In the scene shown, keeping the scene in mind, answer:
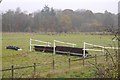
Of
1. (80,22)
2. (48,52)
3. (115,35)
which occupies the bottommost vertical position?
(48,52)

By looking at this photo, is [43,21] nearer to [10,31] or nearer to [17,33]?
[17,33]

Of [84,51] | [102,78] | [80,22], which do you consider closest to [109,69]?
[102,78]

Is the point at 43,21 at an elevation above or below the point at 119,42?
above

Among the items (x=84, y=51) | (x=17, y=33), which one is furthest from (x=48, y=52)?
(x=17, y=33)

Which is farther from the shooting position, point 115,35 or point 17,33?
point 17,33

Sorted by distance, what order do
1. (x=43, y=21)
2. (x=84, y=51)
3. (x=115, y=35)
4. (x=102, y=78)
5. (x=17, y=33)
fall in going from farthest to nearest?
(x=43, y=21) < (x=17, y=33) < (x=84, y=51) < (x=102, y=78) < (x=115, y=35)

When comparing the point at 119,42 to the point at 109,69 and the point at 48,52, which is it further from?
the point at 48,52

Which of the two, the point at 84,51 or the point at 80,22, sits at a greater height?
the point at 80,22

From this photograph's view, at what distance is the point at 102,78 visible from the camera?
5.59m

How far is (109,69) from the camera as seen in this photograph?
19.1 feet

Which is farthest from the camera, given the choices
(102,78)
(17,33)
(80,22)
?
(17,33)

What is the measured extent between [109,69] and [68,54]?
11929 mm

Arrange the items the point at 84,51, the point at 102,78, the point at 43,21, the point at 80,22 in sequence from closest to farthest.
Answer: the point at 102,78 < the point at 84,51 < the point at 80,22 < the point at 43,21

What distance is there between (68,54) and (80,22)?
3740cm
